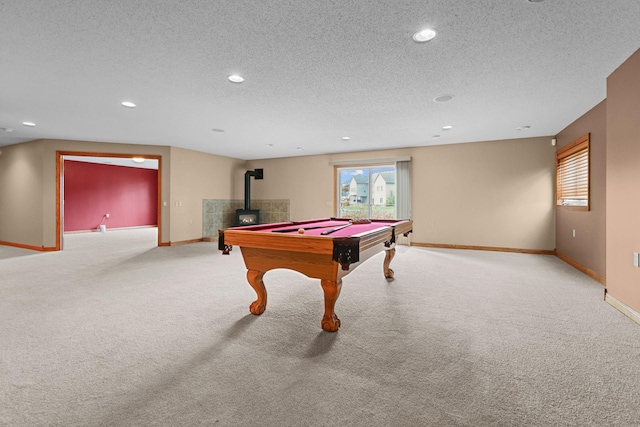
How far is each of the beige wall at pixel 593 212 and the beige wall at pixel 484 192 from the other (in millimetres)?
888

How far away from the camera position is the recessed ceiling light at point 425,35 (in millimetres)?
2324

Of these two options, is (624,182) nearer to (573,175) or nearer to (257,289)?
(573,175)

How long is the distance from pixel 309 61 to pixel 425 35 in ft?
3.49

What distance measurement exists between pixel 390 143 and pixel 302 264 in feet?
16.0

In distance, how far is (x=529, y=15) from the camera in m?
2.12

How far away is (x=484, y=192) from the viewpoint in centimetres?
630

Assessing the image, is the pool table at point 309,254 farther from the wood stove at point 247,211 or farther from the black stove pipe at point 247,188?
the black stove pipe at point 247,188

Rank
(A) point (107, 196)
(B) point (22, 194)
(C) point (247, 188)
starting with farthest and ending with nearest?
(A) point (107, 196), (C) point (247, 188), (B) point (22, 194)

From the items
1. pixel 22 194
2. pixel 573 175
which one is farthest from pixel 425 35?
pixel 22 194

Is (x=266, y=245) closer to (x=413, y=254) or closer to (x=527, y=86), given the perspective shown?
(x=527, y=86)

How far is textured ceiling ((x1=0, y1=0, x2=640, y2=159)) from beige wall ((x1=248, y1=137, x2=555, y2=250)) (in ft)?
3.55

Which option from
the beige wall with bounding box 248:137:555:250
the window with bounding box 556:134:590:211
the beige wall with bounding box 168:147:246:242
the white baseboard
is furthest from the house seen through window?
the white baseboard

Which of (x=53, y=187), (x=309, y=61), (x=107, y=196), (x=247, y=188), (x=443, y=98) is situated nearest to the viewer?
(x=309, y=61)

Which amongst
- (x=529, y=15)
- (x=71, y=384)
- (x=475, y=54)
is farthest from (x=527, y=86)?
(x=71, y=384)
